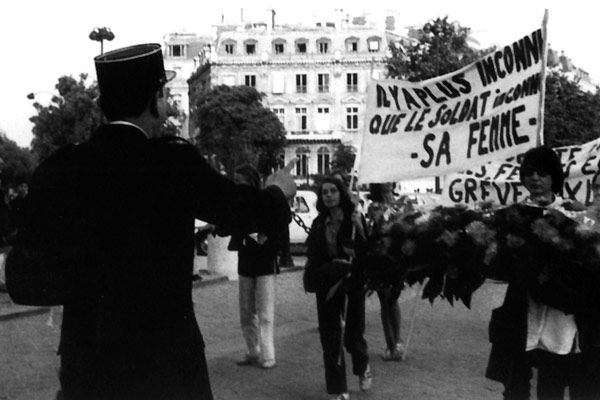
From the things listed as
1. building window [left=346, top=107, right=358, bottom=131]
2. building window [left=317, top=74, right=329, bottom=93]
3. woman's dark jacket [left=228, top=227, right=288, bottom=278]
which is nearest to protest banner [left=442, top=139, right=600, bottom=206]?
woman's dark jacket [left=228, top=227, right=288, bottom=278]

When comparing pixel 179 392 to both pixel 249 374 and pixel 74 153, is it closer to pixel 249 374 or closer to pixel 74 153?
pixel 74 153

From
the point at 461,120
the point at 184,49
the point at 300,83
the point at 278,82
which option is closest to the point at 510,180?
the point at 461,120

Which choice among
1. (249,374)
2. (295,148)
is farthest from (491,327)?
(295,148)

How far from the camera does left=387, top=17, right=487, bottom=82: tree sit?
45.1 m

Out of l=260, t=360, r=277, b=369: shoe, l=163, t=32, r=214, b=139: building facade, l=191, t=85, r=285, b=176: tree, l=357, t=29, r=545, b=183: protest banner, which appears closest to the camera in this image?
l=357, t=29, r=545, b=183: protest banner

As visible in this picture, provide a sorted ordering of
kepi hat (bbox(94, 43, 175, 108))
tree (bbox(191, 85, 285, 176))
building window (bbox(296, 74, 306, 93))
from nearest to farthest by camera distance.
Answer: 1. kepi hat (bbox(94, 43, 175, 108))
2. tree (bbox(191, 85, 285, 176))
3. building window (bbox(296, 74, 306, 93))

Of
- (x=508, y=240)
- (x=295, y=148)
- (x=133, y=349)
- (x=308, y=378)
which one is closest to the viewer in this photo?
(x=133, y=349)

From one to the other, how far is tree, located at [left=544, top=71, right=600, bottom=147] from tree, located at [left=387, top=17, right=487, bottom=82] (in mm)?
5011

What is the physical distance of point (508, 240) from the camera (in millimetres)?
5258

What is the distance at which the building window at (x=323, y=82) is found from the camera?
9831cm

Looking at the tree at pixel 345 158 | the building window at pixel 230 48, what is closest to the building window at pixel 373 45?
the building window at pixel 230 48

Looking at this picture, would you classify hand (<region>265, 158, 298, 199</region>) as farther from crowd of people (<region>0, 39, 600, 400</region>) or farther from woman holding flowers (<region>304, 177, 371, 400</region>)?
woman holding flowers (<region>304, 177, 371, 400</region>)

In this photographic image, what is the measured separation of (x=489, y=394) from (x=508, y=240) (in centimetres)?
299

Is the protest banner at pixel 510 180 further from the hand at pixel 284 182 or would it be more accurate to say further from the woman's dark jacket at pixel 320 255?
the hand at pixel 284 182
